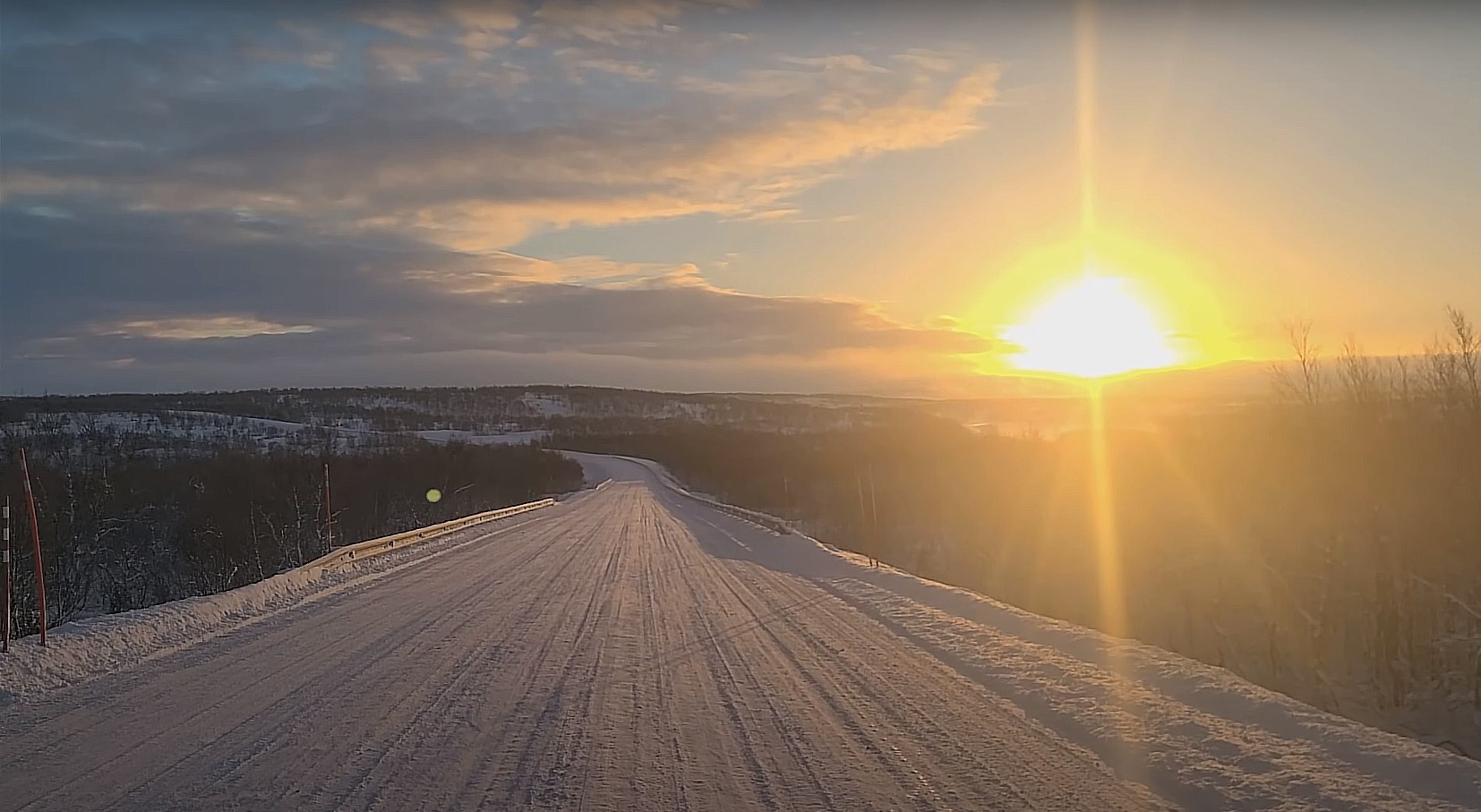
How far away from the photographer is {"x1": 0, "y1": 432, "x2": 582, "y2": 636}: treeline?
28984 mm

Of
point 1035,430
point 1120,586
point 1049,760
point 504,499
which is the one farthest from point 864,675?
point 1035,430

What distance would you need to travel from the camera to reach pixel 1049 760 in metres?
6.46

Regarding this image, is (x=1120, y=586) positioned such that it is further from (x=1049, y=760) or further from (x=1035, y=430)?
(x=1035, y=430)

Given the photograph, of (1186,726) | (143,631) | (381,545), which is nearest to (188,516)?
(381,545)

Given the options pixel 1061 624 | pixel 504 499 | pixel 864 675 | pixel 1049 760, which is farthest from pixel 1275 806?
pixel 504 499

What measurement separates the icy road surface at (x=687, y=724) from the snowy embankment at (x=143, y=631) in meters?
0.17

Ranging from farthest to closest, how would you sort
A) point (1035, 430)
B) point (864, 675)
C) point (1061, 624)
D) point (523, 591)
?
1. point (1035, 430)
2. point (523, 591)
3. point (1061, 624)
4. point (864, 675)

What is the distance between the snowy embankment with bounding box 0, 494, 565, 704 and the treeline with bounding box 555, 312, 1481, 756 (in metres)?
10.9

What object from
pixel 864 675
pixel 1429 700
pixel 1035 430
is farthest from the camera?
pixel 1035 430

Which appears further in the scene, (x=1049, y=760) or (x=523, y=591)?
(x=523, y=591)

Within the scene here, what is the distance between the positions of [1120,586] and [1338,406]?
17.9ft

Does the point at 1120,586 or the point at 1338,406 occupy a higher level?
the point at 1338,406

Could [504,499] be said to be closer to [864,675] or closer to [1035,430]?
[1035,430]

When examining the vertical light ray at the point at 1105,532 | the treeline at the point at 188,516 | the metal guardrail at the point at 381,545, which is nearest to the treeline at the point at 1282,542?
the vertical light ray at the point at 1105,532
